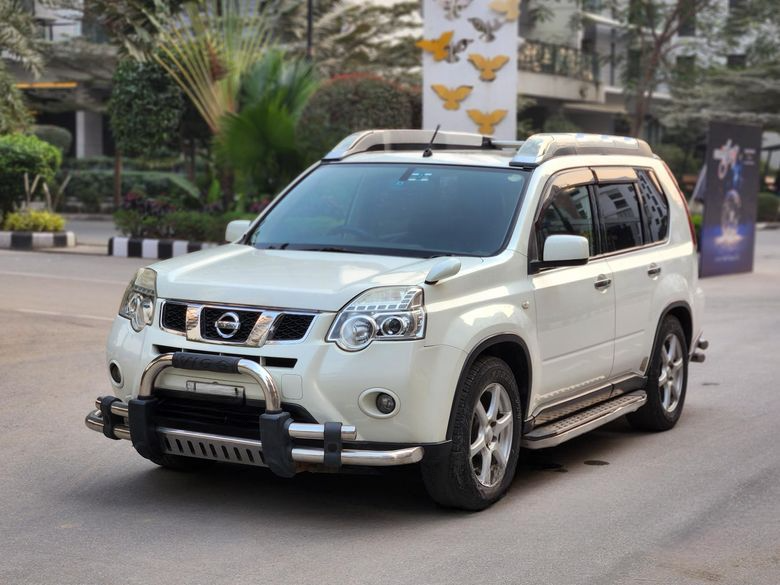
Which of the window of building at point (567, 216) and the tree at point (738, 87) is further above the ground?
the tree at point (738, 87)

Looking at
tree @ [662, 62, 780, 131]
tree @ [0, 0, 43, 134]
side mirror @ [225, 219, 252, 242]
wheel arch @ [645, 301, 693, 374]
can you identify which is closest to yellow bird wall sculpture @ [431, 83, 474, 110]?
tree @ [0, 0, 43, 134]

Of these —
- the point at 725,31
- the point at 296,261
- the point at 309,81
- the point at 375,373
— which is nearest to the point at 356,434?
the point at 375,373

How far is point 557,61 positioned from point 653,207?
119 ft

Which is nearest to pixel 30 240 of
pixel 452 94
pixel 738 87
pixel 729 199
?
pixel 452 94

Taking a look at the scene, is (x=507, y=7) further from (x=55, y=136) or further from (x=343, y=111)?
(x=55, y=136)

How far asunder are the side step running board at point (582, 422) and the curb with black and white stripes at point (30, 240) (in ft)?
54.0

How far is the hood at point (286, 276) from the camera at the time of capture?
546cm

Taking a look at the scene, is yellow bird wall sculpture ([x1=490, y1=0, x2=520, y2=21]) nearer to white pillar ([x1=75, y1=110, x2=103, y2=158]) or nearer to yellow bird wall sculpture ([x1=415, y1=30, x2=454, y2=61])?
yellow bird wall sculpture ([x1=415, y1=30, x2=454, y2=61])

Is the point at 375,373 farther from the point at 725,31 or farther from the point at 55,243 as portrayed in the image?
the point at 725,31

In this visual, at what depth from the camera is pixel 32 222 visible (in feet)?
74.2

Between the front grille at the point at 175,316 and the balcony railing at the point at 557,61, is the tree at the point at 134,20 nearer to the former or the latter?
the balcony railing at the point at 557,61

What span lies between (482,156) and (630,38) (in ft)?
123

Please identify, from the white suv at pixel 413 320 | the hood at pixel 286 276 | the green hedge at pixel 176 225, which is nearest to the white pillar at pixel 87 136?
the green hedge at pixel 176 225

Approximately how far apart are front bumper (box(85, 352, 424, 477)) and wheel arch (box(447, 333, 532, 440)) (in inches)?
20.4
